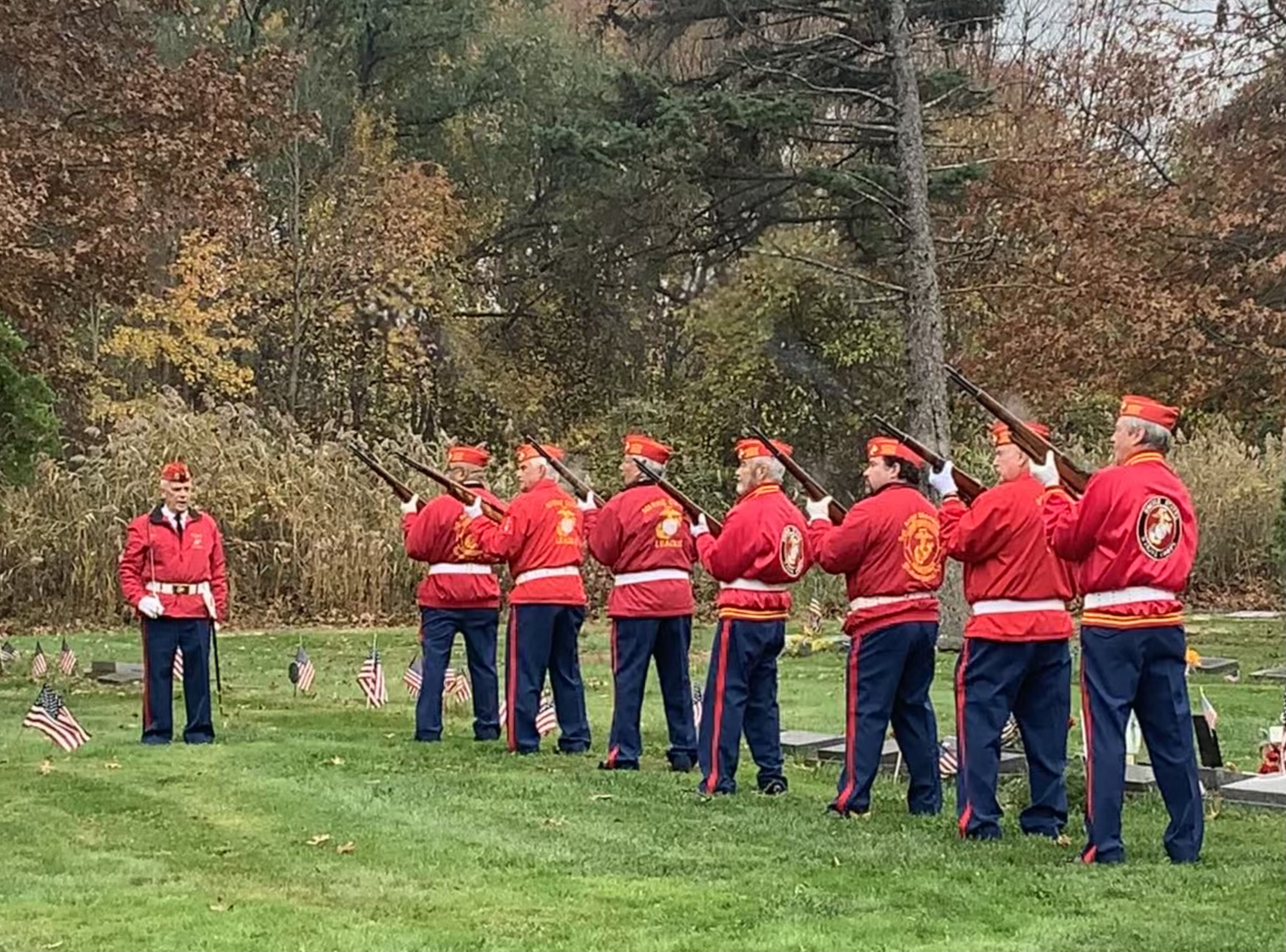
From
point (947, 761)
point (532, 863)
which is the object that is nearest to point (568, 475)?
point (947, 761)

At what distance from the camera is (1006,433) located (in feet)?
29.1

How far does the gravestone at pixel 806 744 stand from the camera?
→ 40.3ft

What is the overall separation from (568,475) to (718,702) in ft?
9.40

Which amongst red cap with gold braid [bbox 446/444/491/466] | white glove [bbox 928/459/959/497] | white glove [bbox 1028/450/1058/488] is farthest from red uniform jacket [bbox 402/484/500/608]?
white glove [bbox 1028/450/1058/488]

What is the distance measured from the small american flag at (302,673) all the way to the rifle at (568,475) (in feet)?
12.2

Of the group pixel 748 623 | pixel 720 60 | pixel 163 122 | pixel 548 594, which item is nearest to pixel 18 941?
pixel 748 623

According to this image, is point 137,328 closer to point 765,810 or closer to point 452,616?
point 452,616

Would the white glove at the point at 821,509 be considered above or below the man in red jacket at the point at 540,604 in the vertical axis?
above

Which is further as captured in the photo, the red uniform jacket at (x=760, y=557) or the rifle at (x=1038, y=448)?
the red uniform jacket at (x=760, y=557)

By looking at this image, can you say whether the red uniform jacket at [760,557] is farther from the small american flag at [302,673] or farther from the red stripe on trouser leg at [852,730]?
the small american flag at [302,673]

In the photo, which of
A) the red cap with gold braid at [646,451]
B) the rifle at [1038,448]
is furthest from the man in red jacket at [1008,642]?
the red cap with gold braid at [646,451]

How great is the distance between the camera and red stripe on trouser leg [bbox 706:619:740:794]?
10.3 m

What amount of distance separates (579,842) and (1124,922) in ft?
9.62

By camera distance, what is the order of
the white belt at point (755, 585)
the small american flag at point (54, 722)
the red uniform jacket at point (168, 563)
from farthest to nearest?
the red uniform jacket at point (168, 563) → the small american flag at point (54, 722) → the white belt at point (755, 585)
